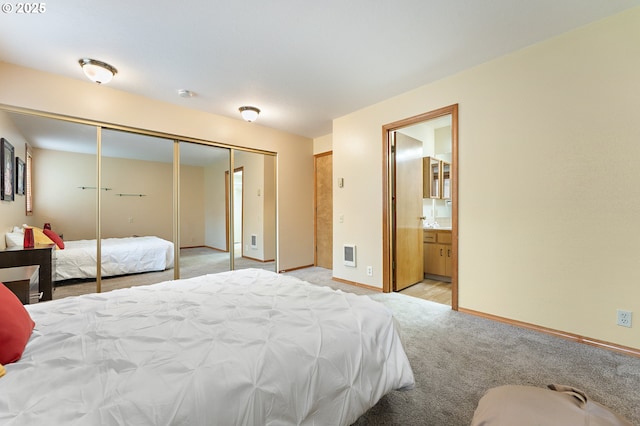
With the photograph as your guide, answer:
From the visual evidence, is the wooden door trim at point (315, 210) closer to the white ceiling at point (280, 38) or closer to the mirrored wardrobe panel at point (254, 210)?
the mirrored wardrobe panel at point (254, 210)

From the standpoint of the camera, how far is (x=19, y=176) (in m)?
2.94

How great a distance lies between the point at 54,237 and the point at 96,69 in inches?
76.1

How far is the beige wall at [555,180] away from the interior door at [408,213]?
3.00 ft

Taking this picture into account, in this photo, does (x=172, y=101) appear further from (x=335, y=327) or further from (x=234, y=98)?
(x=335, y=327)

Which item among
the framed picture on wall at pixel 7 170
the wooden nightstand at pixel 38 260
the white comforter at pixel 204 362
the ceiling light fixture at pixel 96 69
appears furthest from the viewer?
the framed picture on wall at pixel 7 170

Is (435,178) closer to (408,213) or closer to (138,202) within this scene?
(408,213)

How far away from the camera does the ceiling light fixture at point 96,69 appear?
2.60m

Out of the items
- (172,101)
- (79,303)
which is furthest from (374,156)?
(79,303)

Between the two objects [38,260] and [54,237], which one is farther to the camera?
[54,237]

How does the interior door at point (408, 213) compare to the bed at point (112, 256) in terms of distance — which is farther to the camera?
the interior door at point (408, 213)

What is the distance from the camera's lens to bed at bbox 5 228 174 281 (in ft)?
10.1

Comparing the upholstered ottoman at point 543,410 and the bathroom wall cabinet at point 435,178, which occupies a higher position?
the bathroom wall cabinet at point 435,178

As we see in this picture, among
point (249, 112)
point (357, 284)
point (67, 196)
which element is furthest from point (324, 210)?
point (67, 196)

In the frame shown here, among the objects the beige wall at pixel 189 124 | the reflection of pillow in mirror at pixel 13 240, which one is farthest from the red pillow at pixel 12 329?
the beige wall at pixel 189 124
